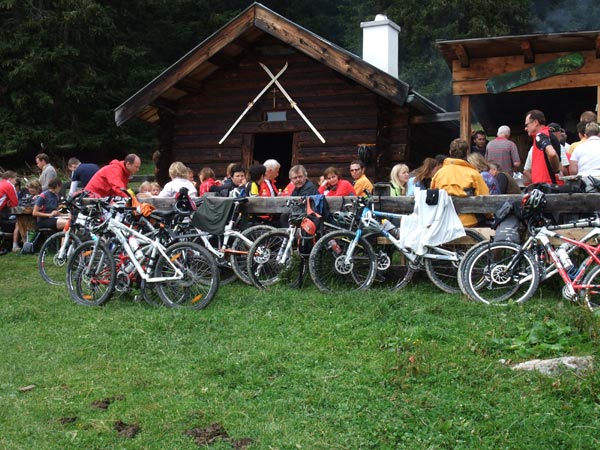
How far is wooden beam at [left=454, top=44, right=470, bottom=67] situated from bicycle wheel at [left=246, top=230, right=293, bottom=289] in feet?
16.3

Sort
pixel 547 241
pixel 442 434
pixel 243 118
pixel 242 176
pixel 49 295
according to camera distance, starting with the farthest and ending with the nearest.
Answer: pixel 243 118
pixel 242 176
pixel 49 295
pixel 547 241
pixel 442 434

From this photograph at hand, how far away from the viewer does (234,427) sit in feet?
17.1

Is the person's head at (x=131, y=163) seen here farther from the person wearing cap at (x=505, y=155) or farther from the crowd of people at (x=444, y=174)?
the person wearing cap at (x=505, y=155)

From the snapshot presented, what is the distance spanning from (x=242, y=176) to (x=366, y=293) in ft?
10.0

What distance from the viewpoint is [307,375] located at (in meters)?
6.02

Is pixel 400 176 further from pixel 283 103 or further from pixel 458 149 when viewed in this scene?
pixel 283 103

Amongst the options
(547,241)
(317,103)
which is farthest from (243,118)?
(547,241)

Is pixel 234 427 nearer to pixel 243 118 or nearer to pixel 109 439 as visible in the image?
pixel 109 439

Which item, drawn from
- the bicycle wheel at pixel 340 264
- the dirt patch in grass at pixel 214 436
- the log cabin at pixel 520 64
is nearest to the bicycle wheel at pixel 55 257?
the bicycle wheel at pixel 340 264

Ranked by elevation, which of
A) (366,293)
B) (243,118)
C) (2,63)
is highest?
(2,63)

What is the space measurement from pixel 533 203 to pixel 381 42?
837cm

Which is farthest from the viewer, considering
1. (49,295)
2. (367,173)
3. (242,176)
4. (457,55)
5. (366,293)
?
(367,173)

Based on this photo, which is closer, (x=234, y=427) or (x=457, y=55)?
(x=234, y=427)

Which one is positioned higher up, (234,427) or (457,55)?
(457,55)
